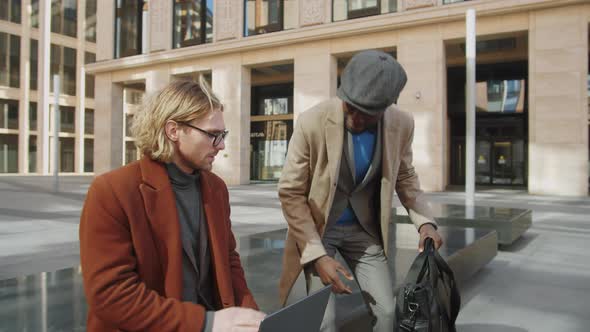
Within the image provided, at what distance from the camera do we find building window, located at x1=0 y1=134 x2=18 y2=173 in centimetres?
3744

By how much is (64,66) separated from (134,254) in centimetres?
4473

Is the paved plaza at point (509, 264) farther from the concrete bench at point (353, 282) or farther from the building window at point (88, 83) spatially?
the building window at point (88, 83)

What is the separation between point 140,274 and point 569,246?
7433mm

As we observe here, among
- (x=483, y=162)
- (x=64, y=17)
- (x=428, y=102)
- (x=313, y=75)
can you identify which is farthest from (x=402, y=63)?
(x=64, y=17)

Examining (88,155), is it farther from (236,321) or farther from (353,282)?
(236,321)

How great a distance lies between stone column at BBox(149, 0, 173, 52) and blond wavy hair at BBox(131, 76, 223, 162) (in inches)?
982

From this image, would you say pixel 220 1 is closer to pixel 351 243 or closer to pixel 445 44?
pixel 445 44

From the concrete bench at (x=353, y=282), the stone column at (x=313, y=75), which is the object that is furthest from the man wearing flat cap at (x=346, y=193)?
the stone column at (x=313, y=75)

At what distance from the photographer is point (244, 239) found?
5.53m

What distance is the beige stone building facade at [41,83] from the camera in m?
37.6

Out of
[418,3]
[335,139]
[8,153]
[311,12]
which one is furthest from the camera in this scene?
[8,153]

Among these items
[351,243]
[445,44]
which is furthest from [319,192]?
[445,44]

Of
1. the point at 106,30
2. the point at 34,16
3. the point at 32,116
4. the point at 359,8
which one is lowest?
the point at 32,116

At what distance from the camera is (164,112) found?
1.60 m
